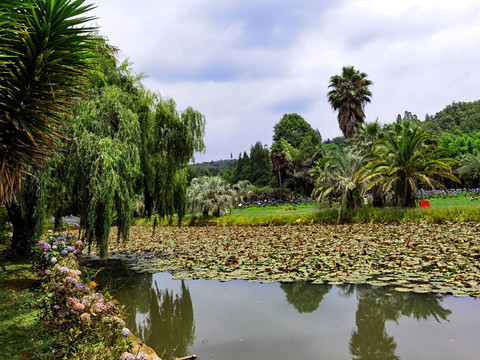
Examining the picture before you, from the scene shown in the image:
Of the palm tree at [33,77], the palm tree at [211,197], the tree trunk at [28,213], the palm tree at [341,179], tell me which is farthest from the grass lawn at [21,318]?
the palm tree at [211,197]

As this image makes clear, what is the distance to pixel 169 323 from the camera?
549 centimetres

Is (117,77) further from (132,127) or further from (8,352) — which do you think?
(8,352)

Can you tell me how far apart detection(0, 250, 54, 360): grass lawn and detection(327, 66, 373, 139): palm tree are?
28.1 metres

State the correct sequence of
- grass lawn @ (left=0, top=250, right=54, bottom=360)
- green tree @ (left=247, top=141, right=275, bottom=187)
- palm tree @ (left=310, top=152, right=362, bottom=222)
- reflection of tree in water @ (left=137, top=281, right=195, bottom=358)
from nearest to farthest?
grass lawn @ (left=0, top=250, right=54, bottom=360) < reflection of tree in water @ (left=137, top=281, right=195, bottom=358) < palm tree @ (left=310, top=152, right=362, bottom=222) < green tree @ (left=247, top=141, right=275, bottom=187)

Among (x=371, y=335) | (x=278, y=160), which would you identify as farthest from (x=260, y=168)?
(x=371, y=335)

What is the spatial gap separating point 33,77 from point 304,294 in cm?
599

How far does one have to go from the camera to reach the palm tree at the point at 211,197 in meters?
21.1

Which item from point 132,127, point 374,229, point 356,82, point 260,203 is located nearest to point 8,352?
point 132,127

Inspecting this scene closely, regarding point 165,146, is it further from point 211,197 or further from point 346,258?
point 211,197

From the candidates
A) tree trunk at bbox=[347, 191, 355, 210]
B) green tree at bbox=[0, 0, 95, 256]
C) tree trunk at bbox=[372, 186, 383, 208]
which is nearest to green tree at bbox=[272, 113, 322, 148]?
tree trunk at bbox=[372, 186, 383, 208]

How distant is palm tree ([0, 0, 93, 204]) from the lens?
3.93m

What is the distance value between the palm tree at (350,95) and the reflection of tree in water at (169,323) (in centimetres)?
2607

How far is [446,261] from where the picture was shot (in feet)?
23.1

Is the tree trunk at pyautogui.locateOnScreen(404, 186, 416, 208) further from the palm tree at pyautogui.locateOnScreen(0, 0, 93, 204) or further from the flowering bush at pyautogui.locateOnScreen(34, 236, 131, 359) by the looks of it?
the palm tree at pyautogui.locateOnScreen(0, 0, 93, 204)
